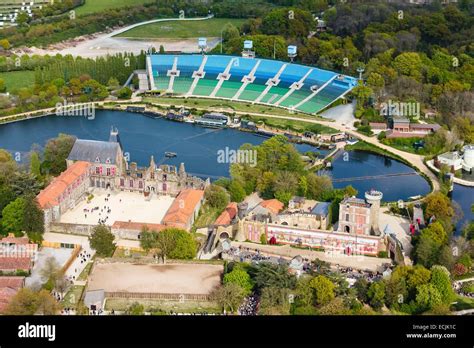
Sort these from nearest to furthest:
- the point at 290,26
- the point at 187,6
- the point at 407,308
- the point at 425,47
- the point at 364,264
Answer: the point at 407,308 < the point at 364,264 < the point at 425,47 < the point at 290,26 < the point at 187,6

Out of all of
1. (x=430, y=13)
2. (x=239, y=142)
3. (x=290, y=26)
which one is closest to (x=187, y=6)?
(x=290, y=26)

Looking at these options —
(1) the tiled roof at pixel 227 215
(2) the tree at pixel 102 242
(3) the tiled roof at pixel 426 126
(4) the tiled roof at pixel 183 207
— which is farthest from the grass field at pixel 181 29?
(2) the tree at pixel 102 242

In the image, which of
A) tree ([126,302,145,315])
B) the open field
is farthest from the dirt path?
tree ([126,302,145,315])

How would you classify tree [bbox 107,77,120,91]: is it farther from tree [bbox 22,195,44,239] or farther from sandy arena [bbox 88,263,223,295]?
sandy arena [bbox 88,263,223,295]

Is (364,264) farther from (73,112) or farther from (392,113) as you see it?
(73,112)

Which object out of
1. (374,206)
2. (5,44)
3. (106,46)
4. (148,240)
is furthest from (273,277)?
(5,44)

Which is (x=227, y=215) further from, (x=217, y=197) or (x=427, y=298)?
(x=427, y=298)

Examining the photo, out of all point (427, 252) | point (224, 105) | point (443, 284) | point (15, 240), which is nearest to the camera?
point (443, 284)
